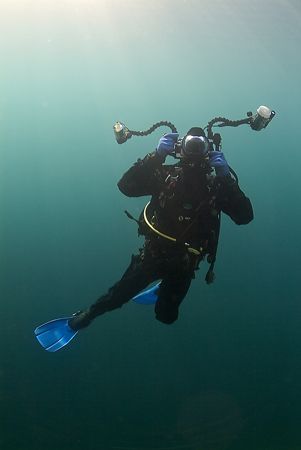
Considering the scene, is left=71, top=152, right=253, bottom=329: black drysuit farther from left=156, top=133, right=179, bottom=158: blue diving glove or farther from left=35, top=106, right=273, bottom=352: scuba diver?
left=156, top=133, right=179, bottom=158: blue diving glove

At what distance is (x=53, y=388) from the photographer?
14.8 metres

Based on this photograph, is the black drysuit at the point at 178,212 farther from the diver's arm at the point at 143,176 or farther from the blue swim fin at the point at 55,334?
the blue swim fin at the point at 55,334

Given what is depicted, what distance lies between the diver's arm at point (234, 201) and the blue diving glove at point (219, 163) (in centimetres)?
8

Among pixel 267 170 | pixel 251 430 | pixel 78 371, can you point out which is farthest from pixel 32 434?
pixel 267 170

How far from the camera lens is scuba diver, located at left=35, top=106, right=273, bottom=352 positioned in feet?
12.6

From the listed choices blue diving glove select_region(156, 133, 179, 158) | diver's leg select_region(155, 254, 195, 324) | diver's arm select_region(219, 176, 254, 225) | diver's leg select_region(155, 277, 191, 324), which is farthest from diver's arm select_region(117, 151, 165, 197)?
diver's leg select_region(155, 277, 191, 324)

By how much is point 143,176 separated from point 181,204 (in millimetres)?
496

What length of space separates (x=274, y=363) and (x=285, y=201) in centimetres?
1891

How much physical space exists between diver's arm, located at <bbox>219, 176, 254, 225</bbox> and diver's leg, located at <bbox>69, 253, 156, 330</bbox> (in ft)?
3.21

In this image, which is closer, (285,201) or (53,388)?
(53,388)

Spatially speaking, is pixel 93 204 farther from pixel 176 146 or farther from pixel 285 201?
pixel 176 146

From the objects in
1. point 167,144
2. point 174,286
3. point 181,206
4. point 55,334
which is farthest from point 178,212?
point 55,334

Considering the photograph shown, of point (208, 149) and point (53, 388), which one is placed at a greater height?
point (208, 149)

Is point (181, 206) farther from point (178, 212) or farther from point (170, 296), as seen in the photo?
point (170, 296)
